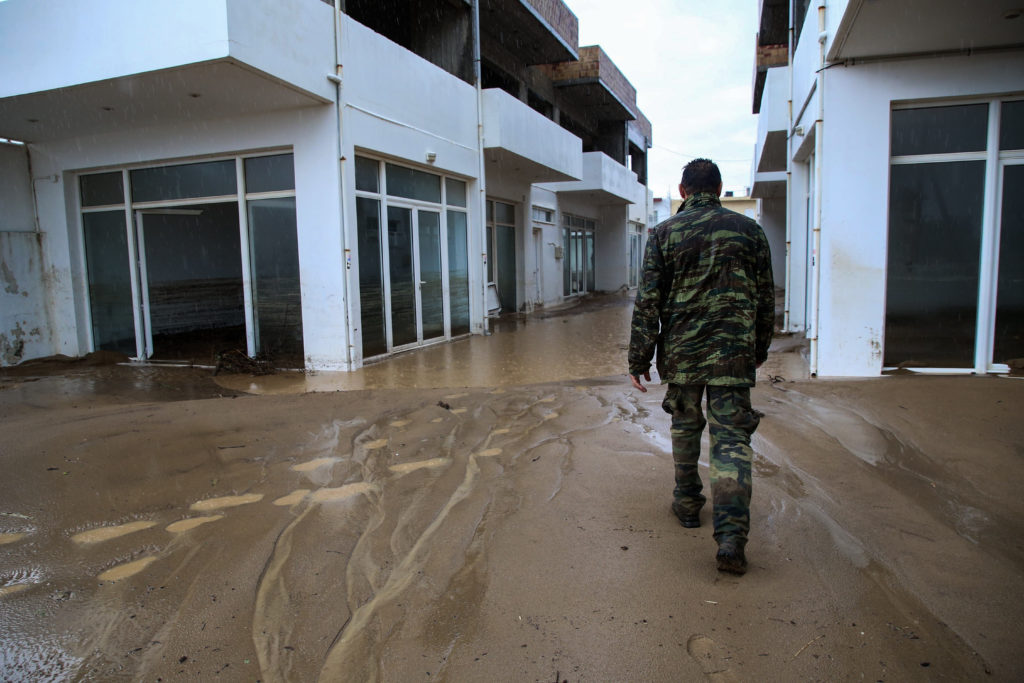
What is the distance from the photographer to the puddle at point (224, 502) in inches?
134

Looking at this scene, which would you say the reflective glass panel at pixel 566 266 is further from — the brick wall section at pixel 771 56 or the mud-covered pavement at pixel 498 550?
the mud-covered pavement at pixel 498 550

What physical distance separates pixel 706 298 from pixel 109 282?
912cm

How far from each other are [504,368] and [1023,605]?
5.82 m

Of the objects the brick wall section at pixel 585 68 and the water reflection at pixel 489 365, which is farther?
the brick wall section at pixel 585 68

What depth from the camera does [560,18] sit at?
14047 millimetres

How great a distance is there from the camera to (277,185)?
26.4ft

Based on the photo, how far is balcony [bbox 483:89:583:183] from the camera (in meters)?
11.2

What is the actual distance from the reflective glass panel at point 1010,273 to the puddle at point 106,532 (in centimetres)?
737

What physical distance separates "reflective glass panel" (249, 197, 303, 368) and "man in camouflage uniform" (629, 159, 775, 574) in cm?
601

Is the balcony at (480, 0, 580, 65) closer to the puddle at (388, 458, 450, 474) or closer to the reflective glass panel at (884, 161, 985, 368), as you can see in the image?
the reflective glass panel at (884, 161, 985, 368)

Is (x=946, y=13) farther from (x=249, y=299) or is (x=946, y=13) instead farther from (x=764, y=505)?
(x=249, y=299)

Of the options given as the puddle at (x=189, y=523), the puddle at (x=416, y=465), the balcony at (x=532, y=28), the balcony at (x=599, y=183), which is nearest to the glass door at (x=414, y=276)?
the balcony at (x=532, y=28)

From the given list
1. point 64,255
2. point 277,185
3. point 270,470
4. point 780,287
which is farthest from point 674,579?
point 780,287

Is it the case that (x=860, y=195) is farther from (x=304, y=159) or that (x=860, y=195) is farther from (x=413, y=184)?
(x=304, y=159)
